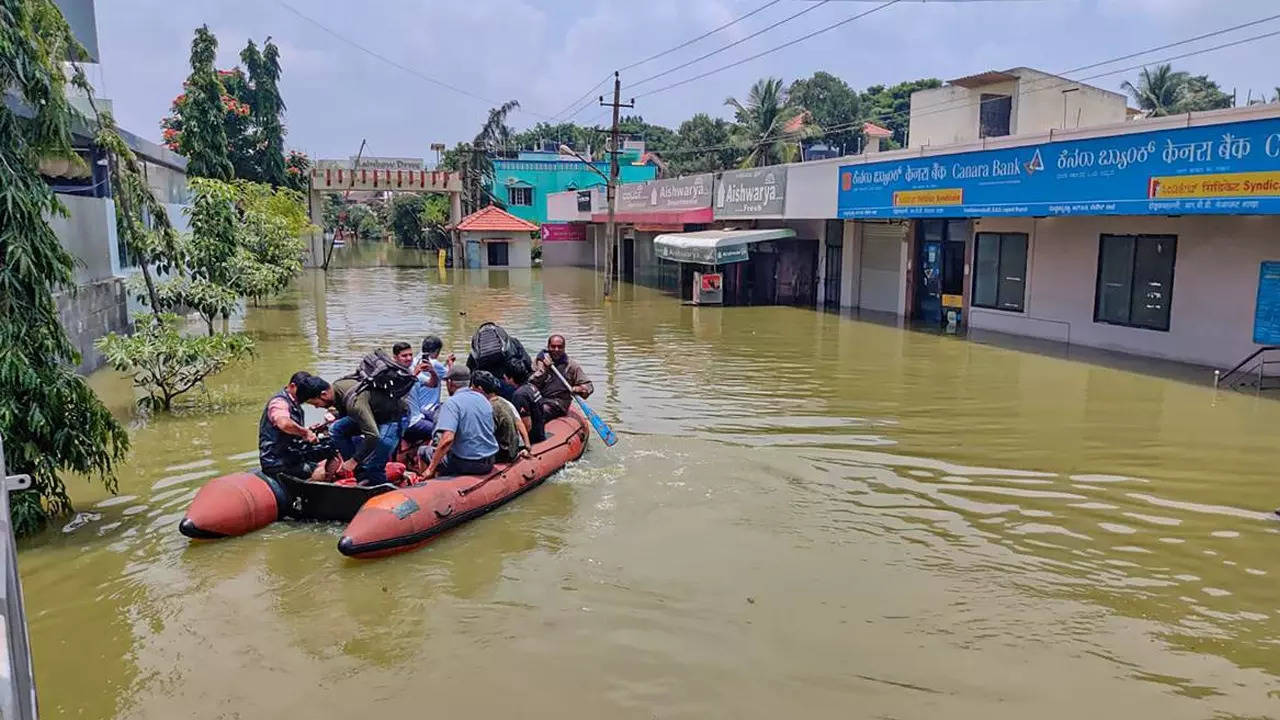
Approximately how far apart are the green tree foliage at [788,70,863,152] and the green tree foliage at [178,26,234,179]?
4319 centimetres

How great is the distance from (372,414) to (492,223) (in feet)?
133

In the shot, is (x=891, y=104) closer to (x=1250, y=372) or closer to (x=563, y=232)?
(x=563, y=232)

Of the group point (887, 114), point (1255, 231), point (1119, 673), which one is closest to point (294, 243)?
point (1255, 231)

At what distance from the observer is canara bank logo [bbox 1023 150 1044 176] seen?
57.0 feet

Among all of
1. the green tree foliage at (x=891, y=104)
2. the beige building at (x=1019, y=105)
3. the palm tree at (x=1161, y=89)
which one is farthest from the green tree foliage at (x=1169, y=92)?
the beige building at (x=1019, y=105)

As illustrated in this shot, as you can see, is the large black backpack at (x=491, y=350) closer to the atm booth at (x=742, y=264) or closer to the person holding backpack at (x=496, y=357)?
the person holding backpack at (x=496, y=357)

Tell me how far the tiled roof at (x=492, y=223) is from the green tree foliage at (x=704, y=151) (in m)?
12.8

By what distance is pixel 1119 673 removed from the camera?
18.5 ft

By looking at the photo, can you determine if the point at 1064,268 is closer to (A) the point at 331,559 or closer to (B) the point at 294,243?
(A) the point at 331,559

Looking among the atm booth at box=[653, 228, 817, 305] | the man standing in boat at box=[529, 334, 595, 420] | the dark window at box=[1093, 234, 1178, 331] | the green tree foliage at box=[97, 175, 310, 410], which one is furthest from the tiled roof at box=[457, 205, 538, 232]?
the man standing in boat at box=[529, 334, 595, 420]

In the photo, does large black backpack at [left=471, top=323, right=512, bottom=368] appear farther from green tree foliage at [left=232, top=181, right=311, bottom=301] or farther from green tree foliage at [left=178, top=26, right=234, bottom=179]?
green tree foliage at [left=178, top=26, right=234, bottom=179]

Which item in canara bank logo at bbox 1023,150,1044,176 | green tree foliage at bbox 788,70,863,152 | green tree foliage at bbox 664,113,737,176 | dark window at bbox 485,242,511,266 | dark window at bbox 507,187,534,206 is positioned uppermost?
green tree foliage at bbox 788,70,863,152

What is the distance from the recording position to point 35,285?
24.0 ft

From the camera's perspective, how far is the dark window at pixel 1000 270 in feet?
65.0
